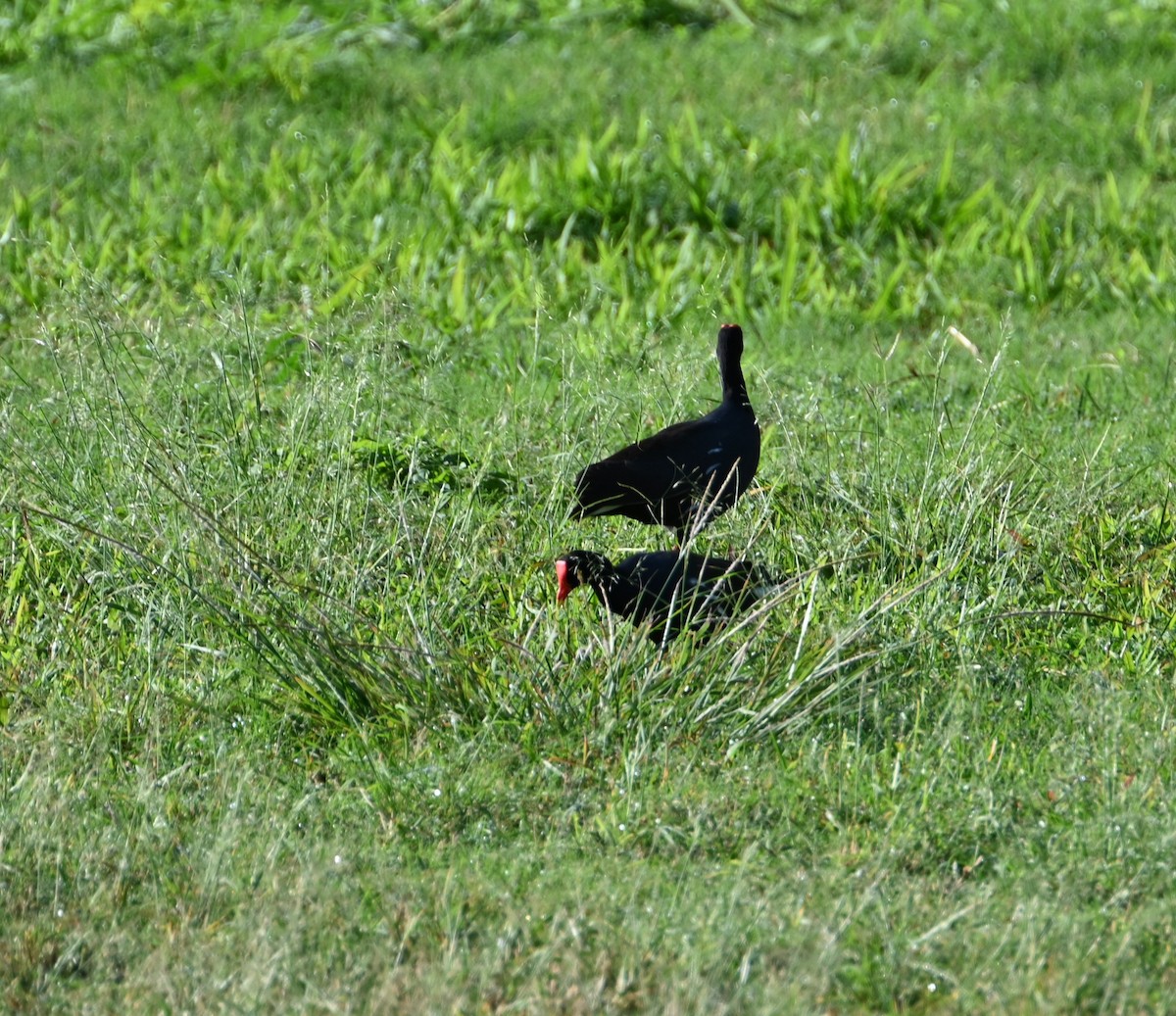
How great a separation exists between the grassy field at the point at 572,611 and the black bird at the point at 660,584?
0.32 feet

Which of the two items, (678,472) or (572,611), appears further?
(678,472)

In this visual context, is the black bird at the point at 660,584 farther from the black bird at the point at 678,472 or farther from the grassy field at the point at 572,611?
the black bird at the point at 678,472

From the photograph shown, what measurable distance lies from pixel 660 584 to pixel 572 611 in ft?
0.77

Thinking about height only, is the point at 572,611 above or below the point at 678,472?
below

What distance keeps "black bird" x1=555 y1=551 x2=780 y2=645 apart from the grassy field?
0.10 m

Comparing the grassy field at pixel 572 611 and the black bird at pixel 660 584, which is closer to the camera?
the grassy field at pixel 572 611

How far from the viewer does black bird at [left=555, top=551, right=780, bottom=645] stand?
4332 mm

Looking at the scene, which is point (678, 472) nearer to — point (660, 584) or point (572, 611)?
point (660, 584)

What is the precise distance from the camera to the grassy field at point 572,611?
3209 millimetres

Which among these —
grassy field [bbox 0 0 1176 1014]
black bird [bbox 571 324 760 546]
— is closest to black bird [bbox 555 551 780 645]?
grassy field [bbox 0 0 1176 1014]

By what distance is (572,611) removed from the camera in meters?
4.44

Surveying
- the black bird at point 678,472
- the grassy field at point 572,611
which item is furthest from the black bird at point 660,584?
the black bird at point 678,472

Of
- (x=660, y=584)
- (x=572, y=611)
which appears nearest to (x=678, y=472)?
(x=660, y=584)

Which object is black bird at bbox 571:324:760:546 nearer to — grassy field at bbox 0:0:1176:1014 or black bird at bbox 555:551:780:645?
grassy field at bbox 0:0:1176:1014
